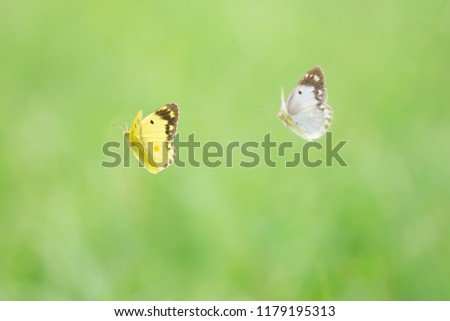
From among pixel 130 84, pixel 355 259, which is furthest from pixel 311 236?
pixel 130 84

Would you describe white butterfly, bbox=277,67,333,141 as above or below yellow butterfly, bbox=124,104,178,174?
above

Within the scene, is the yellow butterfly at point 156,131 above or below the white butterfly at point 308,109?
below

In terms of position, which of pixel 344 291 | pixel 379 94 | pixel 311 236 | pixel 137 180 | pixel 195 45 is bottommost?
pixel 344 291

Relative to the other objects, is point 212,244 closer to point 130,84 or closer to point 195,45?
point 130,84
